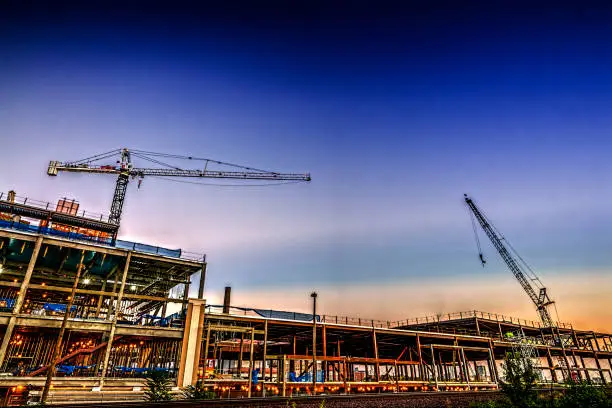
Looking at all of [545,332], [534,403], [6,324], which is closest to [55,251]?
[6,324]

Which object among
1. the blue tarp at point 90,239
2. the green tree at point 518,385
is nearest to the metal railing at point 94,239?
the blue tarp at point 90,239

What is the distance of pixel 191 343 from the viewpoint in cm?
3222

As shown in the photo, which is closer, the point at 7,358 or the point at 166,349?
the point at 7,358

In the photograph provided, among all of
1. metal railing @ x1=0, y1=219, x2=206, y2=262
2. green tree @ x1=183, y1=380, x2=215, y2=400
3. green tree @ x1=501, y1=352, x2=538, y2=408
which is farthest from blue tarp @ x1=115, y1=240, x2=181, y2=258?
green tree @ x1=501, y1=352, x2=538, y2=408

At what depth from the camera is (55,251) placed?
35.0m

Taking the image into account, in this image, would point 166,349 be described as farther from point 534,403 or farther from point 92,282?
point 534,403

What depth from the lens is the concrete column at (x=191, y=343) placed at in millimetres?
30605

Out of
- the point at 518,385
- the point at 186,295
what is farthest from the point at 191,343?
the point at 518,385

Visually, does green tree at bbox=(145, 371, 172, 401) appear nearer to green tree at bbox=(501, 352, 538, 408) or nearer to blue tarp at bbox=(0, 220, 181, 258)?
blue tarp at bbox=(0, 220, 181, 258)

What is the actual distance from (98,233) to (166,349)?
1666 centimetres

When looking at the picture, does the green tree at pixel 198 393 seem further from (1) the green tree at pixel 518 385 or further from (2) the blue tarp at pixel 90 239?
(1) the green tree at pixel 518 385

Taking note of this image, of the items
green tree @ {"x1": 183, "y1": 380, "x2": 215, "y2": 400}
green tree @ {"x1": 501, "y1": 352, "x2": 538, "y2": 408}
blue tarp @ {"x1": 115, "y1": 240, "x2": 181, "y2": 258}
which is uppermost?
blue tarp @ {"x1": 115, "y1": 240, "x2": 181, "y2": 258}

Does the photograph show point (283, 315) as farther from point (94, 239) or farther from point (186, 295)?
point (94, 239)

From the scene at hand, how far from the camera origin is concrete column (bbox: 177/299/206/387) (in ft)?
100
